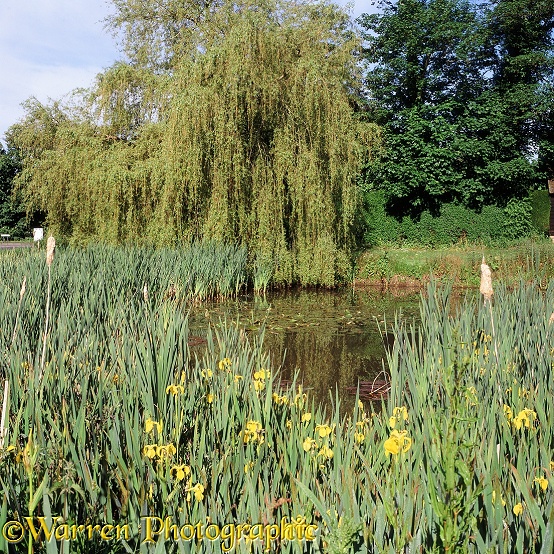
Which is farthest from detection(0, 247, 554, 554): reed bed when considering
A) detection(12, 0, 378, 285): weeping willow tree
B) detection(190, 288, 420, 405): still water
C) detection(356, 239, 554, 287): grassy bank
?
detection(356, 239, 554, 287): grassy bank

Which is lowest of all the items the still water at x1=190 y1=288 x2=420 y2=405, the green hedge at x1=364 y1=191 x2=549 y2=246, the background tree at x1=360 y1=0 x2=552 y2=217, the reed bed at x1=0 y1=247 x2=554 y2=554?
the still water at x1=190 y1=288 x2=420 y2=405

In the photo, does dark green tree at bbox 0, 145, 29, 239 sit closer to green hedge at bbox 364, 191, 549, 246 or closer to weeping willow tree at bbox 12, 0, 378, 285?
weeping willow tree at bbox 12, 0, 378, 285

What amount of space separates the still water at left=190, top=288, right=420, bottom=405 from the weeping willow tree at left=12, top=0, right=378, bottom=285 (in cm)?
146

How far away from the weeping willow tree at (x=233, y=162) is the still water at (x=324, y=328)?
1.46 meters

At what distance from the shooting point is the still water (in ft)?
19.4

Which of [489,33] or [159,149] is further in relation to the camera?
[489,33]

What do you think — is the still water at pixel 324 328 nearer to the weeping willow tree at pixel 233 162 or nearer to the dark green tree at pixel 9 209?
the weeping willow tree at pixel 233 162

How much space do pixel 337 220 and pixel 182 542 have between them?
11.6 m

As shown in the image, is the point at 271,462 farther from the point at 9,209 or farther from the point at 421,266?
the point at 9,209

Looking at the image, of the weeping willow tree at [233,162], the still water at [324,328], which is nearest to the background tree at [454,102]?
the weeping willow tree at [233,162]

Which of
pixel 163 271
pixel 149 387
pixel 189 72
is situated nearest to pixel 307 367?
pixel 163 271

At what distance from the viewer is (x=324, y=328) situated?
8.45 meters

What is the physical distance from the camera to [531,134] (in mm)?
21391

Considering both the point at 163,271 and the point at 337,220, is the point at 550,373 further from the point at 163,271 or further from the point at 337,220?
the point at 337,220
